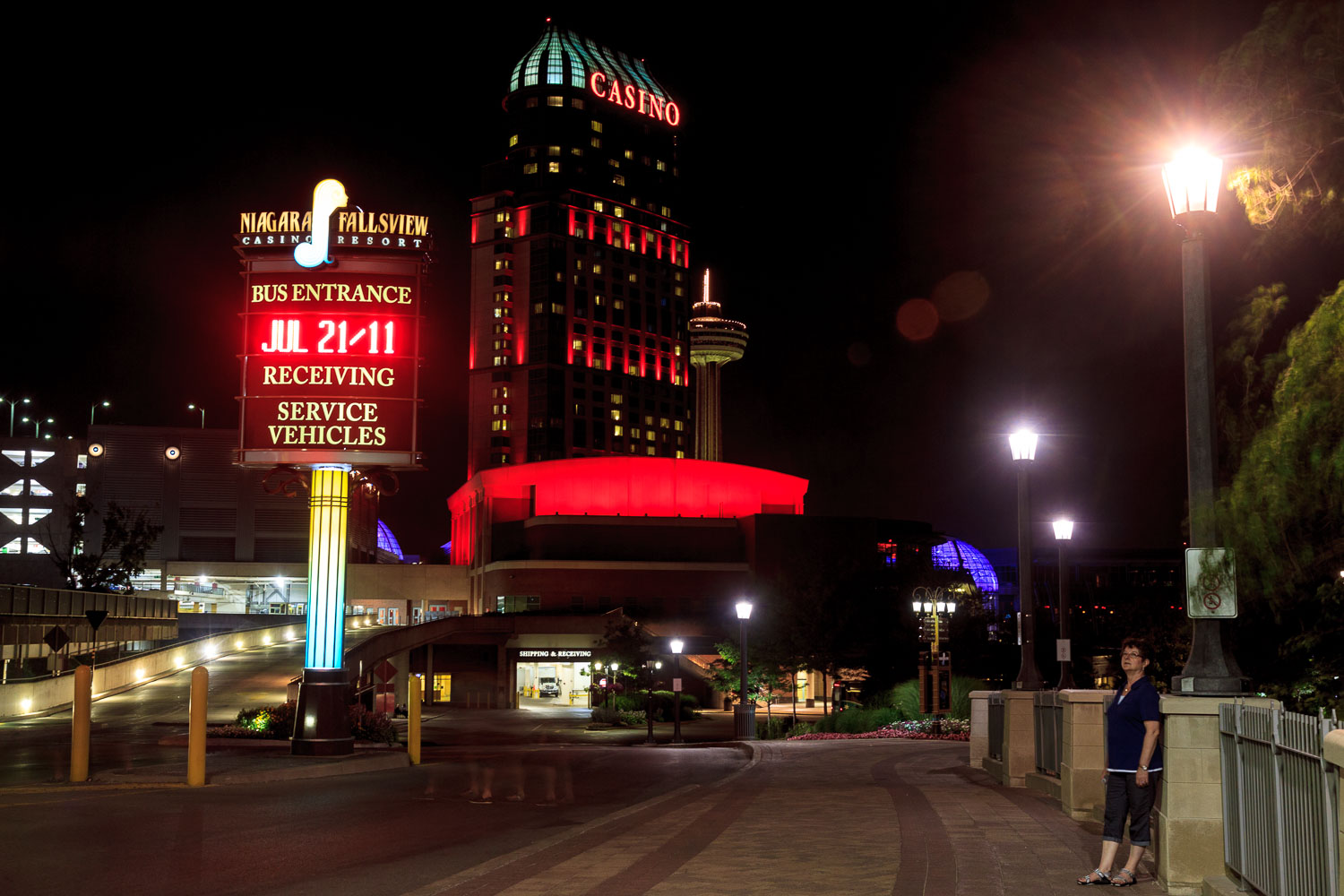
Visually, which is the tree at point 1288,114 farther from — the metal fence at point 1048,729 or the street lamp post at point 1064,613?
the street lamp post at point 1064,613

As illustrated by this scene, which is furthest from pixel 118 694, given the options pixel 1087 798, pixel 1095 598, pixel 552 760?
pixel 1095 598

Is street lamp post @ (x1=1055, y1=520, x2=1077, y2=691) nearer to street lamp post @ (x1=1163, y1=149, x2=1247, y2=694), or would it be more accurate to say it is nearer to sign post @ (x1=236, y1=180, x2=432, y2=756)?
sign post @ (x1=236, y1=180, x2=432, y2=756)

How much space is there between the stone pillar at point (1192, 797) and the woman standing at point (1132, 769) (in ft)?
0.57

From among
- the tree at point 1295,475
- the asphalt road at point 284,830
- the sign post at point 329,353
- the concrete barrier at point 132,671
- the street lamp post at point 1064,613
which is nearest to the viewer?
the tree at point 1295,475

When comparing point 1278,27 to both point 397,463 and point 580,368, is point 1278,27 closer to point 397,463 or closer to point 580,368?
point 397,463

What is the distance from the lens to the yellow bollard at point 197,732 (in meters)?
17.9

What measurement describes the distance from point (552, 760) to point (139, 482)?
104m

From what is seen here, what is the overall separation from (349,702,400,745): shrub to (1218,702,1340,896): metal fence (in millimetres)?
22271

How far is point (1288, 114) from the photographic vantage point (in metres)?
10.7

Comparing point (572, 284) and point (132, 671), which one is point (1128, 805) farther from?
point (572, 284)

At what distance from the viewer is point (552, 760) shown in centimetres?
3022

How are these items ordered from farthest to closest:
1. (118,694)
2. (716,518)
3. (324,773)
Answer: (716,518)
(118,694)
(324,773)

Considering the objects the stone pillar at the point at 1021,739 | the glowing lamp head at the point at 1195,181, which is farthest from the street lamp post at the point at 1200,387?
the stone pillar at the point at 1021,739

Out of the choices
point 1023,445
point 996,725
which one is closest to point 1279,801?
point 996,725
